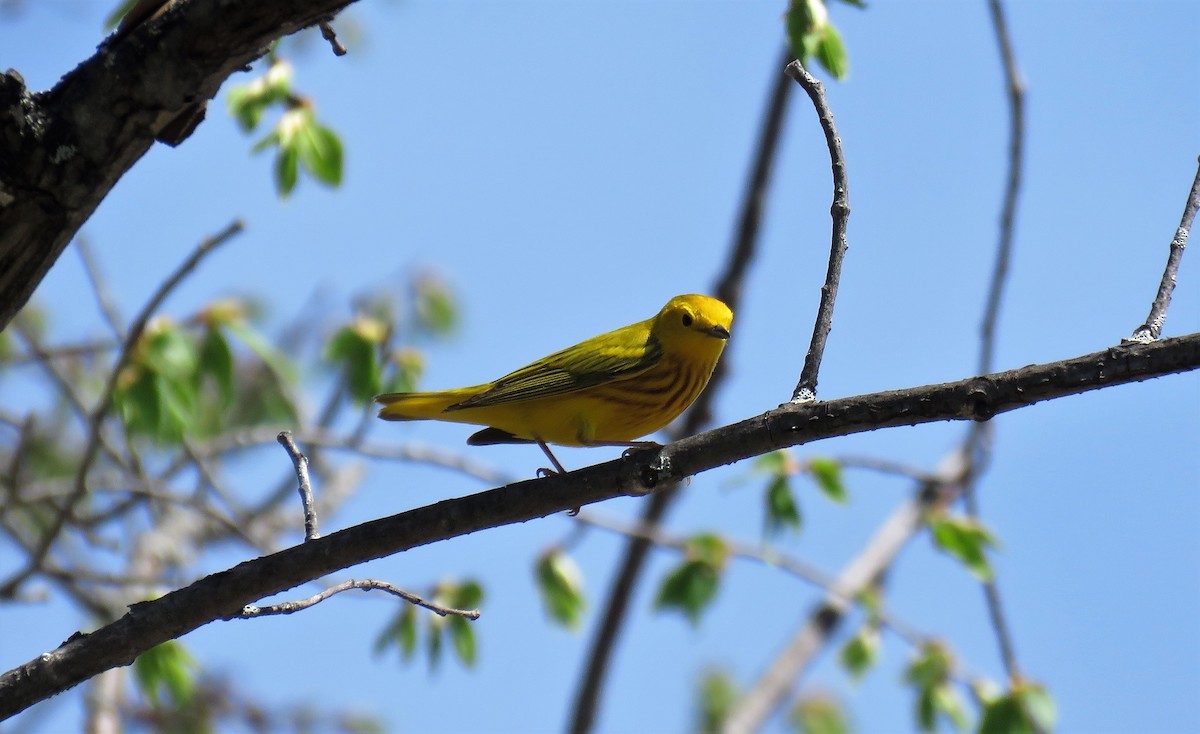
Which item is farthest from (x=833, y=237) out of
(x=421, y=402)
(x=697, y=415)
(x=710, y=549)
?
(x=697, y=415)

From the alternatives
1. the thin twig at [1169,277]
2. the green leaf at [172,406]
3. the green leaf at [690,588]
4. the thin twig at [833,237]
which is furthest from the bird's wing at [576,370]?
the thin twig at [1169,277]

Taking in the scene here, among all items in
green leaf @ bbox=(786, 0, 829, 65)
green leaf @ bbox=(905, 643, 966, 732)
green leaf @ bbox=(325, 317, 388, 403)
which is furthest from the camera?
green leaf @ bbox=(905, 643, 966, 732)

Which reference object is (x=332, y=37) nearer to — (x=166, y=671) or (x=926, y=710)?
(x=166, y=671)

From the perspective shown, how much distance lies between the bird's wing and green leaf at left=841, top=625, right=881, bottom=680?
2.20 meters

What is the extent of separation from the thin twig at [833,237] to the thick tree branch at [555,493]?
0.49 ft

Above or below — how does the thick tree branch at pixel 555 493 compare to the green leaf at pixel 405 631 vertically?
below

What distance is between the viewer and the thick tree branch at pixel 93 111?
2.61 meters

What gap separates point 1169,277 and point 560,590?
406 centimetres

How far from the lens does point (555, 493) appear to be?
9.15 ft

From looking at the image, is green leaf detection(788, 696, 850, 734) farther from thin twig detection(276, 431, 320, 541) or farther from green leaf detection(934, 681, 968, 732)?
thin twig detection(276, 431, 320, 541)

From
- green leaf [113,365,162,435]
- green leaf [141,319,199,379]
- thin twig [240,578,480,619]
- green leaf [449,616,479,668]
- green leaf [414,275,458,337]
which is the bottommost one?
thin twig [240,578,480,619]

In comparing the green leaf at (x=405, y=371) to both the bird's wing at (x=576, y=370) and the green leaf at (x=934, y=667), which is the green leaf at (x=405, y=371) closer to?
the bird's wing at (x=576, y=370)

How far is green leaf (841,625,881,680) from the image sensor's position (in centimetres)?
592

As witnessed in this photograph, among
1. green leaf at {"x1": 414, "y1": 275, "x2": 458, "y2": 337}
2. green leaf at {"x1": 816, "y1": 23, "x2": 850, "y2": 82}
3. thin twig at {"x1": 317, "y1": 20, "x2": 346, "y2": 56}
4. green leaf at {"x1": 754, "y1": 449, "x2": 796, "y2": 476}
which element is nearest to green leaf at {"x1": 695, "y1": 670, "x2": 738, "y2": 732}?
green leaf at {"x1": 414, "y1": 275, "x2": 458, "y2": 337}
